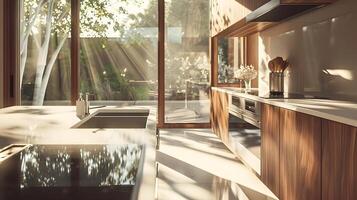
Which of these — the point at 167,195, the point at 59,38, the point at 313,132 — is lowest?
the point at 167,195

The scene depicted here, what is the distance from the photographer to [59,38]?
22.8 ft

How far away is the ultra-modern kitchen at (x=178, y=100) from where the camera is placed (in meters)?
1.25

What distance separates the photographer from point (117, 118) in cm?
257

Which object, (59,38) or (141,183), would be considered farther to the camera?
(59,38)

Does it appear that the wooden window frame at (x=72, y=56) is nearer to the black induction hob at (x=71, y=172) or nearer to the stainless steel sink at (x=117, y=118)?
the stainless steel sink at (x=117, y=118)

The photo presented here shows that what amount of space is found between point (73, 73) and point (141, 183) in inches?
248

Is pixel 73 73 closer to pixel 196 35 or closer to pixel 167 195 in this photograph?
pixel 196 35

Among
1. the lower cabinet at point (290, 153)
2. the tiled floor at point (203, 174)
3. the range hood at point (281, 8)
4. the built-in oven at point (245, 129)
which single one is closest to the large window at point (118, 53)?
the tiled floor at point (203, 174)

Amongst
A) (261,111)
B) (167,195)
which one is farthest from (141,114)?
(261,111)

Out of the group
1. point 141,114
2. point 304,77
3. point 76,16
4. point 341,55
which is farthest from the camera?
point 76,16

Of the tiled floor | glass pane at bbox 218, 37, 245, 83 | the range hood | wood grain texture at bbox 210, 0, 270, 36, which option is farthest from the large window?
the range hood

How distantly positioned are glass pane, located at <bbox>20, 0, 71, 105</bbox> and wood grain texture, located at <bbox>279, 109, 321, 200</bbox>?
494 centimetres

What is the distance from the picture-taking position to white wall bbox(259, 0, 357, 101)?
305 centimetres

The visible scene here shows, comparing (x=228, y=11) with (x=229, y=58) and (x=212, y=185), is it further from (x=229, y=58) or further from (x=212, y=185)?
(x=212, y=185)
